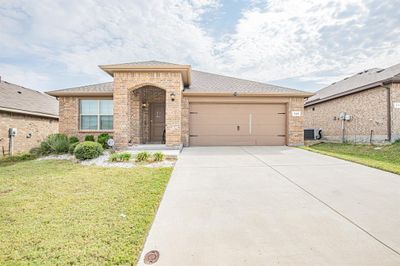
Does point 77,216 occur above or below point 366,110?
below

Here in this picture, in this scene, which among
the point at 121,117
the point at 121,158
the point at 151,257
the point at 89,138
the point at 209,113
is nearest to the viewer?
the point at 151,257

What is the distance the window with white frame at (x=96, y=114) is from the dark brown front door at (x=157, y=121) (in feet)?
7.40

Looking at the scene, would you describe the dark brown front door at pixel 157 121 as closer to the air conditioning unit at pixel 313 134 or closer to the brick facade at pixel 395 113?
the air conditioning unit at pixel 313 134

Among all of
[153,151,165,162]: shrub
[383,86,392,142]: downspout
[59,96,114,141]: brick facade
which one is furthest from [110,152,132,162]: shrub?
[383,86,392,142]: downspout

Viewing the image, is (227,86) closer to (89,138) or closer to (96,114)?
(96,114)

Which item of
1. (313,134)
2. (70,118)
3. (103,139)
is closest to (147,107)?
(103,139)

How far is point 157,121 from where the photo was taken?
12.5m

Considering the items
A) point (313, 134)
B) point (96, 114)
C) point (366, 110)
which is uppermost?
point (366, 110)

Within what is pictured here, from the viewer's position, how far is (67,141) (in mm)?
9711

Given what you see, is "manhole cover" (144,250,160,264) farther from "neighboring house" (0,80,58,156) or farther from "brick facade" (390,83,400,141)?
"brick facade" (390,83,400,141)

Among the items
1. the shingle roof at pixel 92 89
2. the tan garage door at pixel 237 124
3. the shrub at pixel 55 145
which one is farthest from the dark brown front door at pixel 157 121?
the shrub at pixel 55 145

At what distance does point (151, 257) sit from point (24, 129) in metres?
15.0

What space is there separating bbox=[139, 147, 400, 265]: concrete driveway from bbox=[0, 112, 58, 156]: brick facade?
11842 millimetres

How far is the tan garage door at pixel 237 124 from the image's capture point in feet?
37.8
